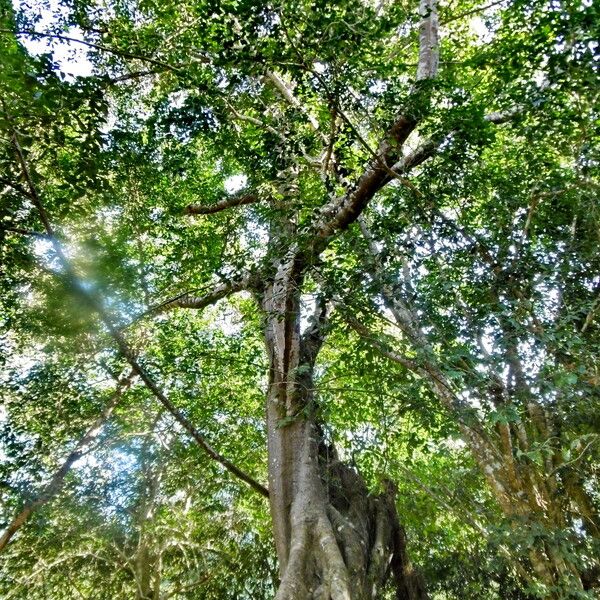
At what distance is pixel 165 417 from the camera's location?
7.14 meters

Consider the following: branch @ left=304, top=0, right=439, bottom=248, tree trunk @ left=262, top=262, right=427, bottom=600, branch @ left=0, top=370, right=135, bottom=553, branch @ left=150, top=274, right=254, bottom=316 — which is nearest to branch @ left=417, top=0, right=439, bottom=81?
branch @ left=304, top=0, right=439, bottom=248

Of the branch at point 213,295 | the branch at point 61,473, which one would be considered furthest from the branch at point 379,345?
the branch at point 61,473

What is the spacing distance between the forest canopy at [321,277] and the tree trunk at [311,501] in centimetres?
3

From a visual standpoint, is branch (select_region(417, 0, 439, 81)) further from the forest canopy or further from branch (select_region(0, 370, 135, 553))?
branch (select_region(0, 370, 135, 553))

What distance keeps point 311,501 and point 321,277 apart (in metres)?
2.21

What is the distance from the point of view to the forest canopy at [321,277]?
12.4 ft

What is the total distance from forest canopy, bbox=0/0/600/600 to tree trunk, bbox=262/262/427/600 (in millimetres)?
27

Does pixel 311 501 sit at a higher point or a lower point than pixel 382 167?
lower

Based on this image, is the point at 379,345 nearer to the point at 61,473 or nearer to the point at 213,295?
the point at 213,295

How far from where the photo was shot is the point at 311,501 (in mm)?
4797

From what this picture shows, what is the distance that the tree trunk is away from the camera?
424 cm

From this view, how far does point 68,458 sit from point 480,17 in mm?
8403

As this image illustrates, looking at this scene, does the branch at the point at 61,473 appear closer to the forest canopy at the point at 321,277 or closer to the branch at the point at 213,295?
the forest canopy at the point at 321,277

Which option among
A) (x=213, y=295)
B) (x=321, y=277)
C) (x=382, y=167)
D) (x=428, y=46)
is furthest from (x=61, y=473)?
(x=428, y=46)
